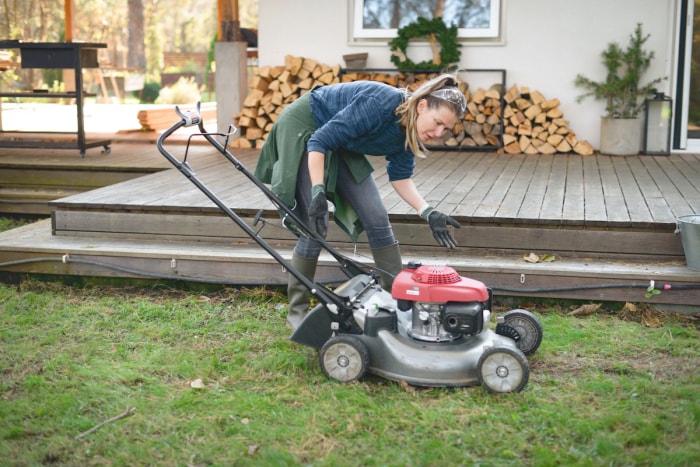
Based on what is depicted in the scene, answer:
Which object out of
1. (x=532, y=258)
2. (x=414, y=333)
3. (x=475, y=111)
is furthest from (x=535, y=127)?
(x=414, y=333)

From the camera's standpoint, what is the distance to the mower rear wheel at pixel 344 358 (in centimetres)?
332

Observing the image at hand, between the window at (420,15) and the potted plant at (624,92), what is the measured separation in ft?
3.28

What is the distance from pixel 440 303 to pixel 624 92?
510 cm

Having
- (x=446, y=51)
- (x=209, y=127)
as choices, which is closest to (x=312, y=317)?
(x=446, y=51)

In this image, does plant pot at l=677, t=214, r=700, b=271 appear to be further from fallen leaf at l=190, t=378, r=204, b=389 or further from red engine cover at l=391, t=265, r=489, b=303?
fallen leaf at l=190, t=378, r=204, b=389

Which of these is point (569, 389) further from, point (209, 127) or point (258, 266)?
point (209, 127)

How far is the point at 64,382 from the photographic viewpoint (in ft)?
11.3

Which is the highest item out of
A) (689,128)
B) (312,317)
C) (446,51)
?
(446,51)

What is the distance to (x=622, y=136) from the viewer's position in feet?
24.7

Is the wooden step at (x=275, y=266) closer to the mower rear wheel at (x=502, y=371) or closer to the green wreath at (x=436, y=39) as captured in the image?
the mower rear wheel at (x=502, y=371)

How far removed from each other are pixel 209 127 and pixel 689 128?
222 inches

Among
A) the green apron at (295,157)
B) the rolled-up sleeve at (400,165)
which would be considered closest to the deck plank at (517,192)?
the rolled-up sleeve at (400,165)

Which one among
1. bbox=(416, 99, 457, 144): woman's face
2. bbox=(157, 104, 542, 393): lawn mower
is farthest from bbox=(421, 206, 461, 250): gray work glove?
bbox=(416, 99, 457, 144): woman's face

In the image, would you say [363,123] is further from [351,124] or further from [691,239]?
[691,239]
